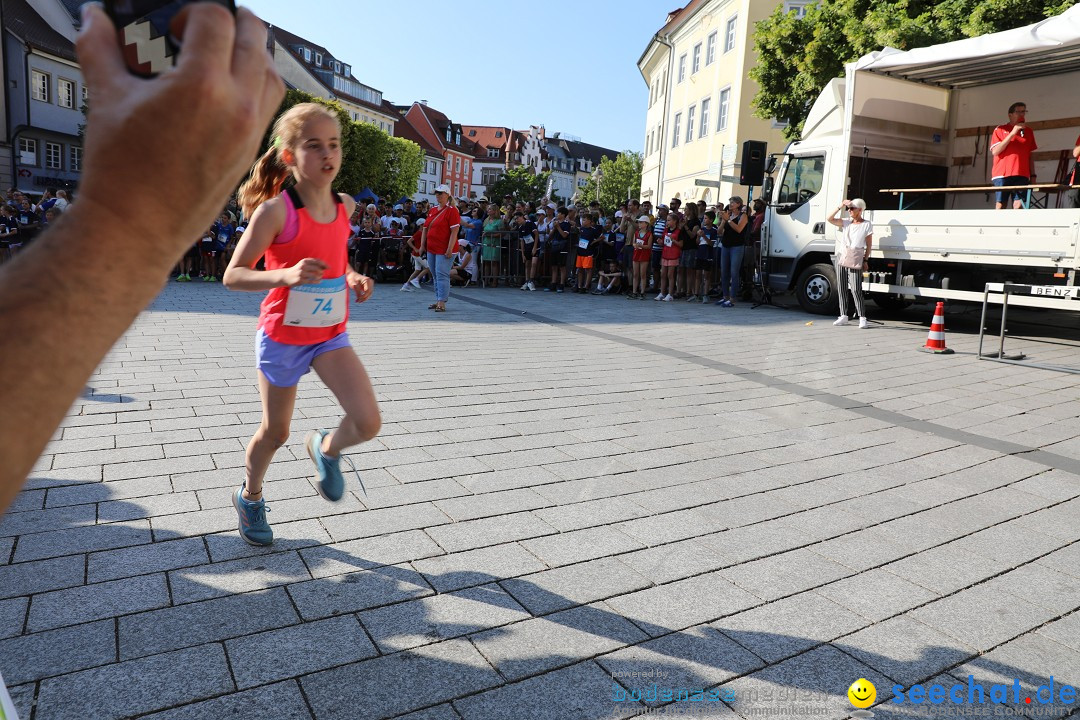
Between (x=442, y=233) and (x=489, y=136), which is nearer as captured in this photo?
(x=442, y=233)

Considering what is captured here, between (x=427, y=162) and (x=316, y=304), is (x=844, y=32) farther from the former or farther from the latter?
(x=427, y=162)

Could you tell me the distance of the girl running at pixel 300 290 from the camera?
3363 mm

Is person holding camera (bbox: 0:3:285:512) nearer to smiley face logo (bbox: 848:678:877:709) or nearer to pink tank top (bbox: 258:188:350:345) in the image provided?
smiley face logo (bbox: 848:678:877:709)

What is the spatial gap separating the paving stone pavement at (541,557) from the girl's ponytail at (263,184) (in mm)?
1238

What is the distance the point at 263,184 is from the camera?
3.61m

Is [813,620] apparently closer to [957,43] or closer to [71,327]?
[71,327]

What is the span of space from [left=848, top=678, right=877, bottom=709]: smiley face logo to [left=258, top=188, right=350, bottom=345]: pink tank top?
94.1 inches

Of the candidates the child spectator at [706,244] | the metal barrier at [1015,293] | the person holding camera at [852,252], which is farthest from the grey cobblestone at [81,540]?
the child spectator at [706,244]

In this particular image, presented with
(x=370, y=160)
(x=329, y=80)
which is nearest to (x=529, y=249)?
(x=370, y=160)

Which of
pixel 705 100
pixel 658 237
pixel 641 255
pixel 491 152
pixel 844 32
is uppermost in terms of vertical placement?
pixel 491 152

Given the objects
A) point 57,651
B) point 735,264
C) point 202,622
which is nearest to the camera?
point 57,651

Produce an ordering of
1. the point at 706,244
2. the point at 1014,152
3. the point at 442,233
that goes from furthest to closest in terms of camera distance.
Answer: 1. the point at 706,244
2. the point at 442,233
3. the point at 1014,152

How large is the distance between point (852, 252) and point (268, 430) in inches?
464

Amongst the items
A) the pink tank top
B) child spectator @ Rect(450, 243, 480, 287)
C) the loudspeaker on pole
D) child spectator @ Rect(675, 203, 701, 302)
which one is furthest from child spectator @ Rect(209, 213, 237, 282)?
the pink tank top
